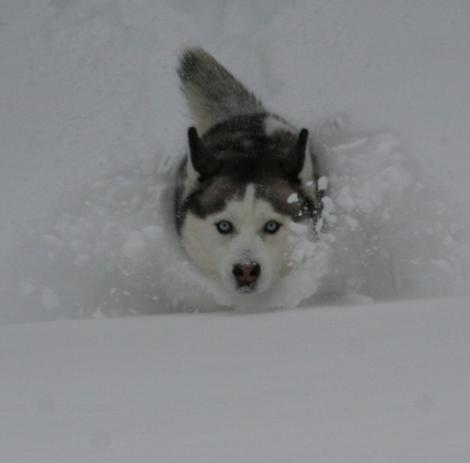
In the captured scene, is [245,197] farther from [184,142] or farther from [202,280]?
[184,142]

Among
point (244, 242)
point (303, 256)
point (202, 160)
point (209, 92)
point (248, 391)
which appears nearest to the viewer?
point (248, 391)

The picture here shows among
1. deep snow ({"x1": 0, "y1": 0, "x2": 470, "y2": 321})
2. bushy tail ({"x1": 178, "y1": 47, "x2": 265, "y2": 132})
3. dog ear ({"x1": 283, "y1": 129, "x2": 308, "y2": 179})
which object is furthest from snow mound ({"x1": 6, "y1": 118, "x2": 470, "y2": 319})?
bushy tail ({"x1": 178, "y1": 47, "x2": 265, "y2": 132})

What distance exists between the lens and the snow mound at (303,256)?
236 inches

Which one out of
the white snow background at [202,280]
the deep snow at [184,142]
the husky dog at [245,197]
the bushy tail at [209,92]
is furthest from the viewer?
the bushy tail at [209,92]

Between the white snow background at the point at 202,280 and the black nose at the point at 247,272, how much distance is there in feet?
0.73

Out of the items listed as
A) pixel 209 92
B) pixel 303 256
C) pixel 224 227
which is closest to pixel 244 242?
pixel 224 227

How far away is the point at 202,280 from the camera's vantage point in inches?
240

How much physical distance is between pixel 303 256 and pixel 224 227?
511 millimetres

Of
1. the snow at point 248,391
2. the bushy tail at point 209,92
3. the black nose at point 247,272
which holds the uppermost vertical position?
the bushy tail at point 209,92

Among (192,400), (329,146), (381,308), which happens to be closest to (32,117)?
(329,146)

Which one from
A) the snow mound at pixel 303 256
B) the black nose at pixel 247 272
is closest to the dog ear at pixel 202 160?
the snow mound at pixel 303 256

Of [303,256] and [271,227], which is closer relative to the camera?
[271,227]

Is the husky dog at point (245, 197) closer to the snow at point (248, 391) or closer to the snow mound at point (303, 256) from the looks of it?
the snow mound at point (303, 256)

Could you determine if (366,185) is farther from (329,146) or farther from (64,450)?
(64,450)
